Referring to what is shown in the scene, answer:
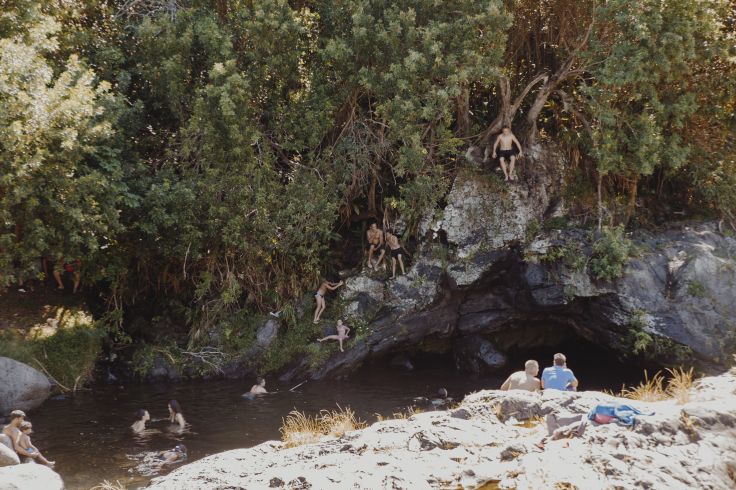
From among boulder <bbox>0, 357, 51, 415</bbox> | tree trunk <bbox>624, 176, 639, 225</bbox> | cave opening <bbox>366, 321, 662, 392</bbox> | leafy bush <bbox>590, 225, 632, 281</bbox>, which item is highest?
tree trunk <bbox>624, 176, 639, 225</bbox>

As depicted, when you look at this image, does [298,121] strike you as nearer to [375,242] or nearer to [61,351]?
[375,242]

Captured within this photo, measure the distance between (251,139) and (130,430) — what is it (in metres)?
7.01

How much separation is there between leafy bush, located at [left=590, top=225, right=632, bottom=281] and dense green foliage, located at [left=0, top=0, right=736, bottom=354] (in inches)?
2.6

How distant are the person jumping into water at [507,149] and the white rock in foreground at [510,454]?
9.11 metres

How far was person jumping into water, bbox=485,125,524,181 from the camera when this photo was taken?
16562 millimetres

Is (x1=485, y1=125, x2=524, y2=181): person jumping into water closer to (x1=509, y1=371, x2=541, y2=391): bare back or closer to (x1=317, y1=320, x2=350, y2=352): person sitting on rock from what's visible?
(x1=317, y1=320, x2=350, y2=352): person sitting on rock

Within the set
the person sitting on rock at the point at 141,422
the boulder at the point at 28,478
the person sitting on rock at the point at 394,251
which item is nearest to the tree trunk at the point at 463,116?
the person sitting on rock at the point at 394,251

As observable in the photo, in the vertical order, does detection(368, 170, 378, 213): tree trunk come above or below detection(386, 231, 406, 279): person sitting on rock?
above

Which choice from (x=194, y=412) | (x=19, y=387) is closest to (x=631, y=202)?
(x=194, y=412)

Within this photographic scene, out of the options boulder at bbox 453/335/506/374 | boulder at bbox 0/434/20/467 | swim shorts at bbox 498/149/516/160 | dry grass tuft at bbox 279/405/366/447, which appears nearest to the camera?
dry grass tuft at bbox 279/405/366/447

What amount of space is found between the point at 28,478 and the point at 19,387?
589cm

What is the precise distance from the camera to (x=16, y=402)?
1338cm

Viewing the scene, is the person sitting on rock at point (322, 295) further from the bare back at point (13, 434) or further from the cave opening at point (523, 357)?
the bare back at point (13, 434)

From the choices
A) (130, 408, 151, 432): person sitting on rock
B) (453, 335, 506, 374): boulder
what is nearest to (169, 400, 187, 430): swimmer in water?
(130, 408, 151, 432): person sitting on rock
